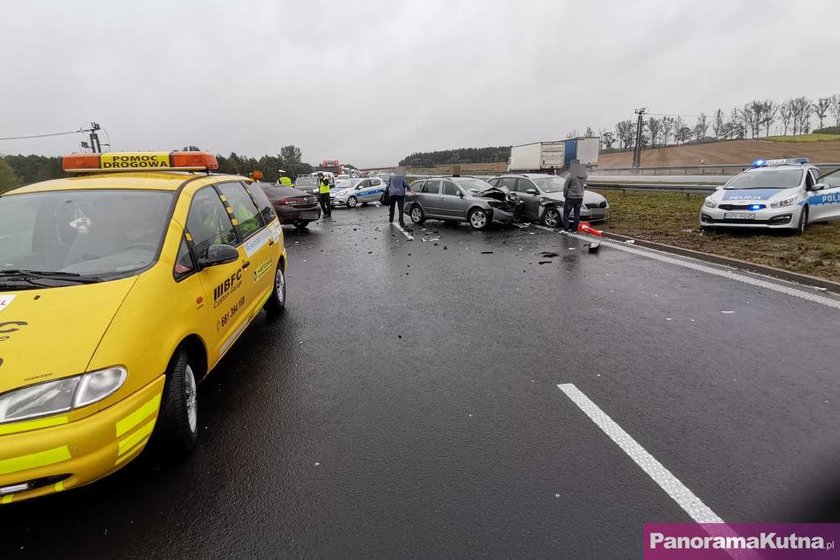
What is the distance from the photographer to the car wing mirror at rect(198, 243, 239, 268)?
3.40m

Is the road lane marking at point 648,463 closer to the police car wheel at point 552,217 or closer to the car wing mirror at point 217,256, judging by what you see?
the car wing mirror at point 217,256

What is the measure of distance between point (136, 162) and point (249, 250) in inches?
58.5

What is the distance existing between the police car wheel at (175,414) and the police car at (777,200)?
37.0 feet

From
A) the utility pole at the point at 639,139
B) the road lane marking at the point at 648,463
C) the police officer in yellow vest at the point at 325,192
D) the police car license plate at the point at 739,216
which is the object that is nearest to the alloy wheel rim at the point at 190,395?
the road lane marking at the point at 648,463

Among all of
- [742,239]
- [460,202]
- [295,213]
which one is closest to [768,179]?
[742,239]

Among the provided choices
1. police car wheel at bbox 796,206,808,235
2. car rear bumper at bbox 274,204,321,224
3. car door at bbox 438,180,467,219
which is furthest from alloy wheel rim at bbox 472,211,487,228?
police car wheel at bbox 796,206,808,235

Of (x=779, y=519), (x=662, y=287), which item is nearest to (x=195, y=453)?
(x=779, y=519)

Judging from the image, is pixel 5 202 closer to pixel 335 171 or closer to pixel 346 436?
pixel 346 436

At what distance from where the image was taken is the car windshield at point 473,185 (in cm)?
1414

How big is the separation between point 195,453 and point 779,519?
3.51 metres

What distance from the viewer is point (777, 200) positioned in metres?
9.85

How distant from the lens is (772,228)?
995cm

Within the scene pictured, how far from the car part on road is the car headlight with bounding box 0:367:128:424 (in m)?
11.9

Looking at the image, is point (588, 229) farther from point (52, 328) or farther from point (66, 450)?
point (66, 450)
